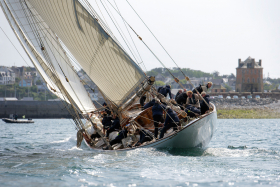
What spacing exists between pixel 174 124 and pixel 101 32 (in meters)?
3.66

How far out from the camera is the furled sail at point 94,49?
11055 mm

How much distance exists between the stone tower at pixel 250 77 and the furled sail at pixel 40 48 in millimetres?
84801

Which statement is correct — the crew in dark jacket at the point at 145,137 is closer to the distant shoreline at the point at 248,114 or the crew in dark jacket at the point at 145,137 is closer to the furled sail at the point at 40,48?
the furled sail at the point at 40,48

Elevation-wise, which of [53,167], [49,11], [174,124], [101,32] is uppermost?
[49,11]

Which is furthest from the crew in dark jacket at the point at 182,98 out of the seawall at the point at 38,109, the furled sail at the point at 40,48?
the seawall at the point at 38,109

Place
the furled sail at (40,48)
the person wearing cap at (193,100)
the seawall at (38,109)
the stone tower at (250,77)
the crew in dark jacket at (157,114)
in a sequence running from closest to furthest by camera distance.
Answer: the crew in dark jacket at (157,114) → the person wearing cap at (193,100) → the furled sail at (40,48) → the seawall at (38,109) → the stone tower at (250,77)

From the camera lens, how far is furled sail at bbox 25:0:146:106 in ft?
36.3

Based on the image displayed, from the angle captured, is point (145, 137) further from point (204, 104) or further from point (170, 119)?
point (204, 104)

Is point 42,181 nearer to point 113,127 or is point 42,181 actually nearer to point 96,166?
point 96,166

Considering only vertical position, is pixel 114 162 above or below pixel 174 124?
below

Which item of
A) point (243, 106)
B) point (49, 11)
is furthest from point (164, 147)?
point (243, 106)

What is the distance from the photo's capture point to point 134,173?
8.03 meters

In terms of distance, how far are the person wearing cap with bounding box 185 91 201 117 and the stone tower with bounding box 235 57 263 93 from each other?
86.6m

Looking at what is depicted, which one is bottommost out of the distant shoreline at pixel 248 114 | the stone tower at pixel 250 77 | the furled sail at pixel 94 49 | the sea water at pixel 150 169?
the distant shoreline at pixel 248 114
